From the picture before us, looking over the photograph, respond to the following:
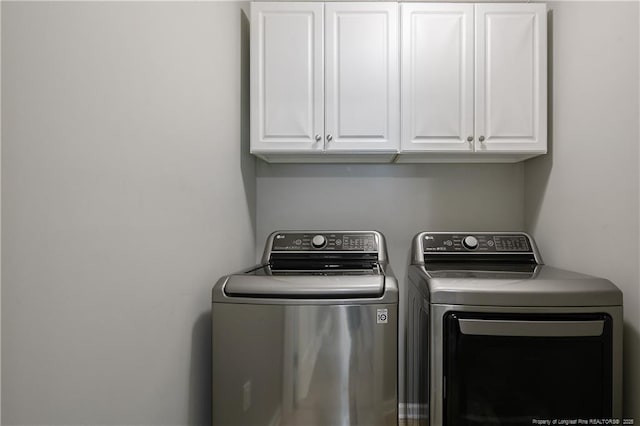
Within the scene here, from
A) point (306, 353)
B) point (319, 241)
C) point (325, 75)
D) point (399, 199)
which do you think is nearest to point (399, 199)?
point (399, 199)

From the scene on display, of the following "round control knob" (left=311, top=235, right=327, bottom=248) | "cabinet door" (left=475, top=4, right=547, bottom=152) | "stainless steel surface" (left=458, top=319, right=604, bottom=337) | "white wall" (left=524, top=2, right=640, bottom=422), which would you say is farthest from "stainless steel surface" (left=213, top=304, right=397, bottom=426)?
"cabinet door" (left=475, top=4, right=547, bottom=152)

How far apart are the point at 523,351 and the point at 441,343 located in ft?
0.83

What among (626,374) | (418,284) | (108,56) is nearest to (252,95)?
(108,56)

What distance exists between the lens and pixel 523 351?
1150mm

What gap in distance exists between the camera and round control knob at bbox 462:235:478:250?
5.83 feet

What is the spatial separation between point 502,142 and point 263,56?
1148 millimetres

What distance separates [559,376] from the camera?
114cm

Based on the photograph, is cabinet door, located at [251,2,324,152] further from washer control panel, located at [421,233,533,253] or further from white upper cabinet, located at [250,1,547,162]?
washer control panel, located at [421,233,533,253]

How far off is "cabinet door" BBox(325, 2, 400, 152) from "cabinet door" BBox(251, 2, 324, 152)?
0.16 feet

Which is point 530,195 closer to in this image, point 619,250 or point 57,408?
point 619,250

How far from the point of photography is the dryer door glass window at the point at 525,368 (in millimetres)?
1131

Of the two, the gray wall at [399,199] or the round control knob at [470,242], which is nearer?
the round control knob at [470,242]

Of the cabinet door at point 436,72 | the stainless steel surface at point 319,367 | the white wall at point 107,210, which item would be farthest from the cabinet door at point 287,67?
the stainless steel surface at point 319,367

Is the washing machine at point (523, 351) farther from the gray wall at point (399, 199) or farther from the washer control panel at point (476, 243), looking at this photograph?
the gray wall at point (399, 199)
